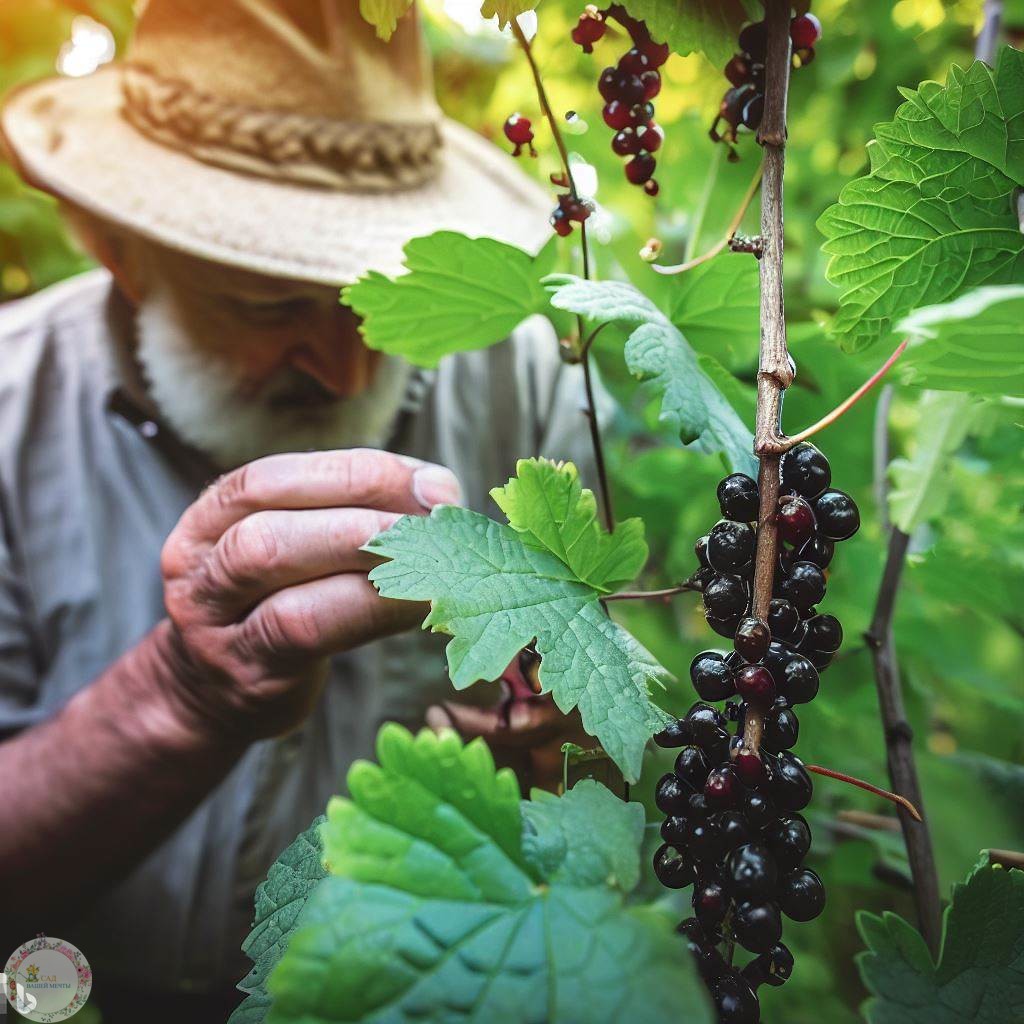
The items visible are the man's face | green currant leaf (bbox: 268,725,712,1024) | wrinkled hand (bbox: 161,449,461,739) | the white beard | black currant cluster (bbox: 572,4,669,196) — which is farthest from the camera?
the white beard

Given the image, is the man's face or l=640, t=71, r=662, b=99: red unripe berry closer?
l=640, t=71, r=662, b=99: red unripe berry

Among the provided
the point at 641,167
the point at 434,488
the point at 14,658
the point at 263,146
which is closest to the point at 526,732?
the point at 434,488

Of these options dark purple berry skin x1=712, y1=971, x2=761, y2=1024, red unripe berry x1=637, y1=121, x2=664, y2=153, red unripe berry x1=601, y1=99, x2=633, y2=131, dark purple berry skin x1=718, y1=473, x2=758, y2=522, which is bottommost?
dark purple berry skin x1=712, y1=971, x2=761, y2=1024

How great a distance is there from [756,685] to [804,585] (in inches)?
2.2

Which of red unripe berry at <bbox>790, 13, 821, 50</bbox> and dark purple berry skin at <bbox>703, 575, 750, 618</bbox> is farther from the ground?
red unripe berry at <bbox>790, 13, 821, 50</bbox>

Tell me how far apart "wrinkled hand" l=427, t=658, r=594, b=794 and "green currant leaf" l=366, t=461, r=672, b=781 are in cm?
17

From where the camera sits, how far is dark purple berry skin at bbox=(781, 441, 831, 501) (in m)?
0.40

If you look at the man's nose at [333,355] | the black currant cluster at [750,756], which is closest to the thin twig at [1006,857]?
the black currant cluster at [750,756]

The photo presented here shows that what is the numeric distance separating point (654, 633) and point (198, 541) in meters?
0.63

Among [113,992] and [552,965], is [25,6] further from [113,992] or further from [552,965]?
[552,965]

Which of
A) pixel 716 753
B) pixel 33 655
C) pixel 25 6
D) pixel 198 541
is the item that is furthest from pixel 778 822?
pixel 25 6

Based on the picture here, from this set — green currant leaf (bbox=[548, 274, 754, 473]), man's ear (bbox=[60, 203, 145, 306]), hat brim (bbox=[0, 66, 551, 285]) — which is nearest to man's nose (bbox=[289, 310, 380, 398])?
hat brim (bbox=[0, 66, 551, 285])
